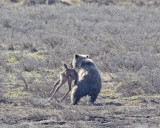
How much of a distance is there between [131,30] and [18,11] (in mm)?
9677

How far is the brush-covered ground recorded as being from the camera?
10.0 m

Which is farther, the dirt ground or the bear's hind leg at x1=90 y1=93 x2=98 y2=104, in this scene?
the bear's hind leg at x1=90 y1=93 x2=98 y2=104

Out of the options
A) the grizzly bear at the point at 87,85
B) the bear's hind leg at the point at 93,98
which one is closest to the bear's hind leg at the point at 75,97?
the grizzly bear at the point at 87,85

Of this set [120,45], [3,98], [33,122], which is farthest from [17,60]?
[33,122]

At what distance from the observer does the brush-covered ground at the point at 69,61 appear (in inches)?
394

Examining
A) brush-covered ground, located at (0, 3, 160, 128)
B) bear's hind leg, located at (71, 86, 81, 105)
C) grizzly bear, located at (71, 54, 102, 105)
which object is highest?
grizzly bear, located at (71, 54, 102, 105)

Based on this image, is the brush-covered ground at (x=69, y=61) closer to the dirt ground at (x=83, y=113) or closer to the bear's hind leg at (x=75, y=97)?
the dirt ground at (x=83, y=113)

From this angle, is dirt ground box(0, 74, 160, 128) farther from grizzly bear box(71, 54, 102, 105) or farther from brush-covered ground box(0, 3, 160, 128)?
grizzly bear box(71, 54, 102, 105)

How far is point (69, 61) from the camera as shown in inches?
684

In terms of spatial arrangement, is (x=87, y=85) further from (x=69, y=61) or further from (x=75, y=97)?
(x=69, y=61)

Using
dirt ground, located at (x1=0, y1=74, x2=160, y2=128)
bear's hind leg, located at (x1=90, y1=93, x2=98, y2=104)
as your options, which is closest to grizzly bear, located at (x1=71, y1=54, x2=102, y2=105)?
bear's hind leg, located at (x1=90, y1=93, x2=98, y2=104)

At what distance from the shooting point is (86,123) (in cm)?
955

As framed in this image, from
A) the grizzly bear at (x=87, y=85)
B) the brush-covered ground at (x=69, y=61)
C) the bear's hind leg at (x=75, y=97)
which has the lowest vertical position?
the brush-covered ground at (x=69, y=61)

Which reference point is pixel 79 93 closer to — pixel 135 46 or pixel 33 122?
pixel 33 122
